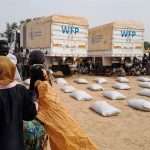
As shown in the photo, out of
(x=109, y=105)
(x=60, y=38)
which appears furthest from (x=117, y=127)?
(x=60, y=38)

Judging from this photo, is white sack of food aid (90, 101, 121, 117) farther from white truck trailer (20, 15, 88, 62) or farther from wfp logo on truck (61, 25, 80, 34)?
wfp logo on truck (61, 25, 80, 34)

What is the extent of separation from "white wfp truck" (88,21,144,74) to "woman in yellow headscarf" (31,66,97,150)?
51.5ft

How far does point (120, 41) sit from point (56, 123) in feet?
52.8

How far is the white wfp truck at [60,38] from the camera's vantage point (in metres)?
17.5

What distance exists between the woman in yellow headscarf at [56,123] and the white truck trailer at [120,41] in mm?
15694

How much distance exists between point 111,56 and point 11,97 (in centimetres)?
1696

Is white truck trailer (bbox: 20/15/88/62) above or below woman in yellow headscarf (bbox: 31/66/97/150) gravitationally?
above

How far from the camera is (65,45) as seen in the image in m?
18.0

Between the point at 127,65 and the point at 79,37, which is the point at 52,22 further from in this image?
the point at 127,65

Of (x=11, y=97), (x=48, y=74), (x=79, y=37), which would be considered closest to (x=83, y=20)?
(x=79, y=37)

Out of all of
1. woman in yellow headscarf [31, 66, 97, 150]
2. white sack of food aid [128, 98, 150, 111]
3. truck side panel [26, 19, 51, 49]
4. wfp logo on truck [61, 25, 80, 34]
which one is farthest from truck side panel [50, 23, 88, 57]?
woman in yellow headscarf [31, 66, 97, 150]

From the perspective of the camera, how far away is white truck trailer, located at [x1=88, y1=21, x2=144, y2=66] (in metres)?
19.7

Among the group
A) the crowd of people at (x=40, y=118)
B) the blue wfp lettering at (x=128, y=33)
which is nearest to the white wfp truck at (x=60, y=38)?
the blue wfp lettering at (x=128, y=33)

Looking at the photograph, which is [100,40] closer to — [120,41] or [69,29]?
[120,41]
